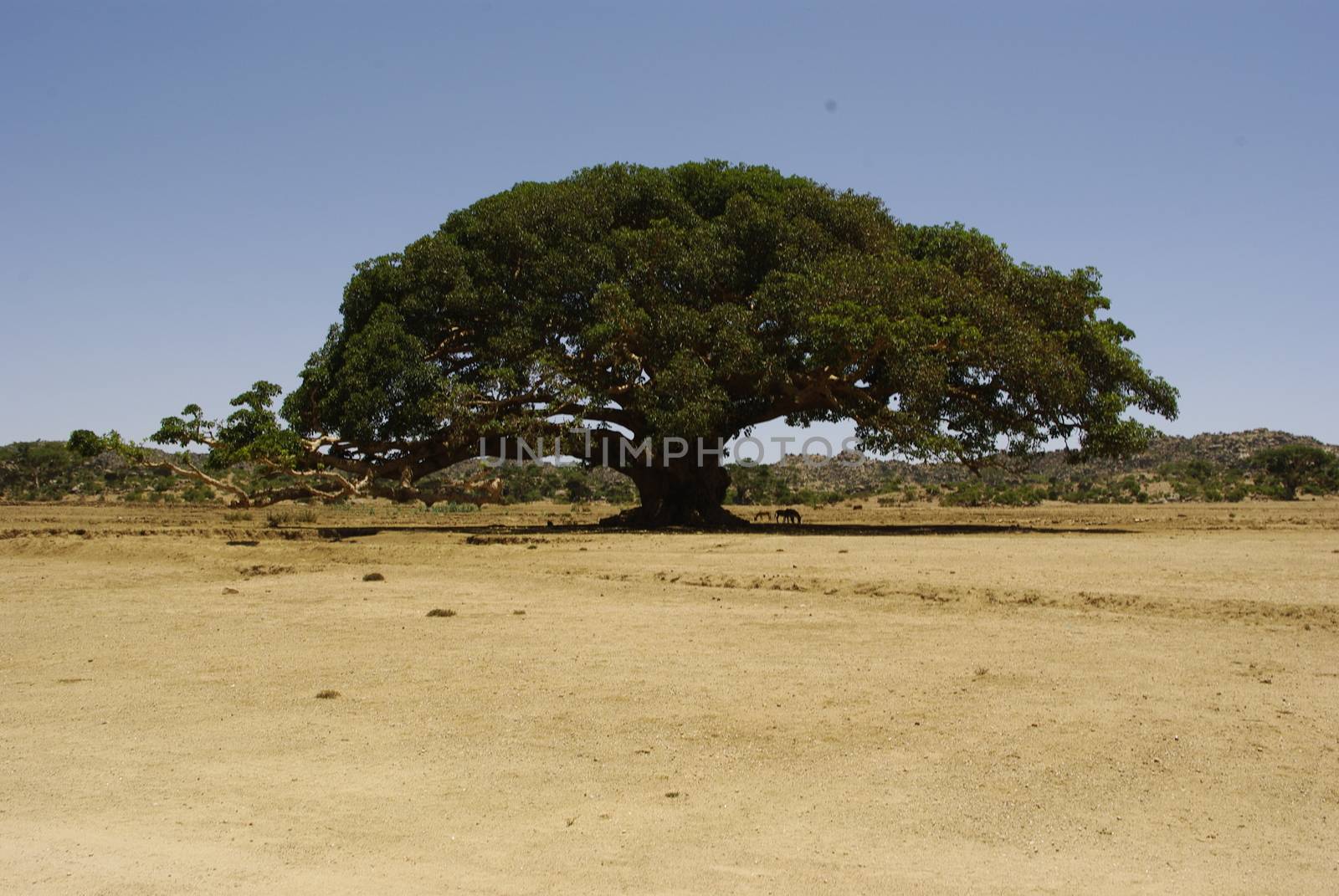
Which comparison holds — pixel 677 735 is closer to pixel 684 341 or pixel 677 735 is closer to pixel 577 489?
pixel 684 341

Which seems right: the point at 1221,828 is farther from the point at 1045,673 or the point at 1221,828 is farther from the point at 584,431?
the point at 584,431

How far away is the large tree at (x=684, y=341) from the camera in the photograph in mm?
26203

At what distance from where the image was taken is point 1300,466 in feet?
214

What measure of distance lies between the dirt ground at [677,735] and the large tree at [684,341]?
33.3 feet

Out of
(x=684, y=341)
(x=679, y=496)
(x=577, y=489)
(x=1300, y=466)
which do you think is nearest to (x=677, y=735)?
(x=684, y=341)

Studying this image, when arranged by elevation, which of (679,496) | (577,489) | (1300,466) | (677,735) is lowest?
(677,735)

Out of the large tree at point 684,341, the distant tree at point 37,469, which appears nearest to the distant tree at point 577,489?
the distant tree at point 37,469

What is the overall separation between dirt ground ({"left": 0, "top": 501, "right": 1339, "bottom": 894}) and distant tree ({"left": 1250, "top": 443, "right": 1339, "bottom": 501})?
53591mm

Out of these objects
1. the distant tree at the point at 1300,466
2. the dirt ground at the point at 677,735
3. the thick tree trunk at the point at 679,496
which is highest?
the distant tree at the point at 1300,466

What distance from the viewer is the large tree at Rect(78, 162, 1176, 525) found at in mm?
26203

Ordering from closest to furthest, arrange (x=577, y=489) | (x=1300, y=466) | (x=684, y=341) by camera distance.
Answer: (x=684, y=341) → (x=1300, y=466) → (x=577, y=489)

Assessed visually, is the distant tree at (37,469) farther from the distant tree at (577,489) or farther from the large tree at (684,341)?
the large tree at (684,341)

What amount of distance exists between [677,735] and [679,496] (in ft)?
75.5

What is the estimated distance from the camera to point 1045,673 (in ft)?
31.6
